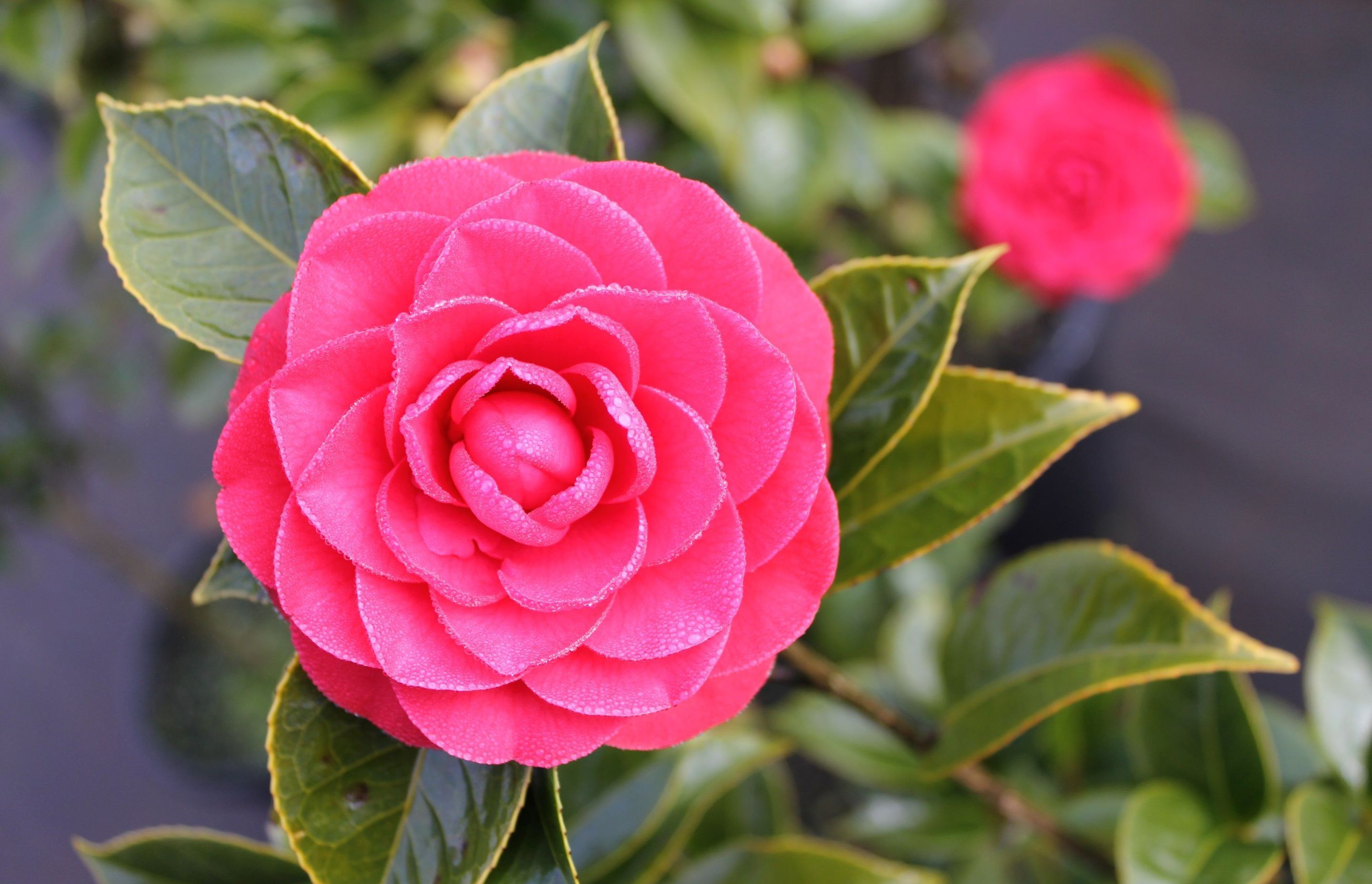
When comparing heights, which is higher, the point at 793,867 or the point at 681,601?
the point at 681,601

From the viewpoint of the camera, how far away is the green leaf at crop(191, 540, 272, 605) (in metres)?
0.35

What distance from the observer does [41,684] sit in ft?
5.10

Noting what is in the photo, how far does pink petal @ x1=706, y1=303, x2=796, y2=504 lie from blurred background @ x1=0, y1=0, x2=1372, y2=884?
24.9 inches

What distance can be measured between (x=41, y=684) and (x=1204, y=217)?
182cm

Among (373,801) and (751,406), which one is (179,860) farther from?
(751,406)

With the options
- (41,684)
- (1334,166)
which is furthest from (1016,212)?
(41,684)

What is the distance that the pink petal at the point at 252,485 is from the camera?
0.97 ft

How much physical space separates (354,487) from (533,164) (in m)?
0.12

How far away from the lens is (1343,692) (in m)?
0.63

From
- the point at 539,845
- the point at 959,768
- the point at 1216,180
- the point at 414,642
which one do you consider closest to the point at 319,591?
the point at 414,642

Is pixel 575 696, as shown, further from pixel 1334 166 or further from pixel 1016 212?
pixel 1334 166

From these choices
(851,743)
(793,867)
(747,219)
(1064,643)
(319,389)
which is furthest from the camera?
(747,219)

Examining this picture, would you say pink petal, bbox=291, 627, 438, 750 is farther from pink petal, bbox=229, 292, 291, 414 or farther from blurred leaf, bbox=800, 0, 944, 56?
blurred leaf, bbox=800, 0, 944, 56

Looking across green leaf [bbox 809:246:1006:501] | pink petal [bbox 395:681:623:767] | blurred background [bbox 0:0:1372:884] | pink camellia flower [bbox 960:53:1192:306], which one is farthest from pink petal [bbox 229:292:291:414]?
pink camellia flower [bbox 960:53:1192:306]
